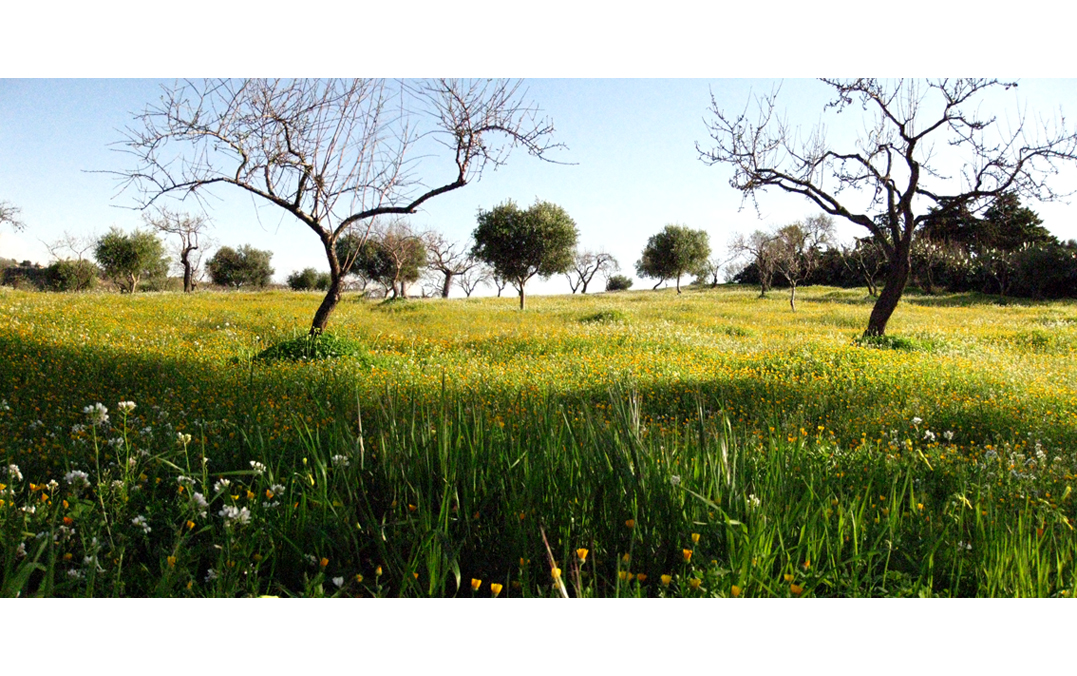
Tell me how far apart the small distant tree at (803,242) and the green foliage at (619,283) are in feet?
37.6

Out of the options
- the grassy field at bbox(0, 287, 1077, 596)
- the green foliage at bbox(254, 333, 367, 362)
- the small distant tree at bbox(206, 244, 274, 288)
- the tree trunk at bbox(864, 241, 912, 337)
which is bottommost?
the grassy field at bbox(0, 287, 1077, 596)

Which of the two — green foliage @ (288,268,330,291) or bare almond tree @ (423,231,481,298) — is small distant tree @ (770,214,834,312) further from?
green foliage @ (288,268,330,291)

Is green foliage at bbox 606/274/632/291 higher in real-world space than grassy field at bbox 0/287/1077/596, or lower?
higher

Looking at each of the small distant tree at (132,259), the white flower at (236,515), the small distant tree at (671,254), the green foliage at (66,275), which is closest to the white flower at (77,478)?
the white flower at (236,515)

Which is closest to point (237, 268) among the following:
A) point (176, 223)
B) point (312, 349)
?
point (176, 223)

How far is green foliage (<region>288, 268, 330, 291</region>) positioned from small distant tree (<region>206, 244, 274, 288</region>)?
7.14 m

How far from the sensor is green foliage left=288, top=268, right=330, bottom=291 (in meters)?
23.7

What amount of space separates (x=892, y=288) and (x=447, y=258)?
12.7 meters

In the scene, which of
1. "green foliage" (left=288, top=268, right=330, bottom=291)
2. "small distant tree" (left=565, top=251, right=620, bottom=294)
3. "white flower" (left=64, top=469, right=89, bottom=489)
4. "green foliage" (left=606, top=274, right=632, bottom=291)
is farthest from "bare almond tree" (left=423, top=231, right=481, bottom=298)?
"white flower" (left=64, top=469, right=89, bottom=489)

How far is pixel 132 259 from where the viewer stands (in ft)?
46.0

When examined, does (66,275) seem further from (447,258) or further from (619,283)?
(619,283)

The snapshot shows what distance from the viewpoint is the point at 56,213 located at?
16.8 feet
